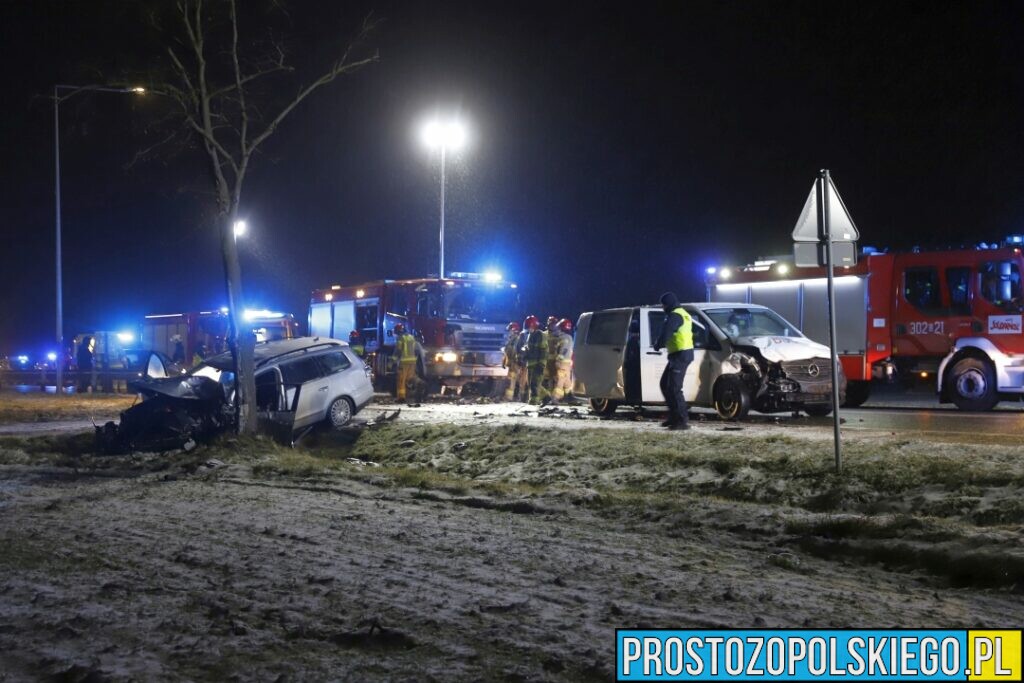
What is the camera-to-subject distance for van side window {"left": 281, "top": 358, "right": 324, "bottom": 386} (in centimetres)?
1656

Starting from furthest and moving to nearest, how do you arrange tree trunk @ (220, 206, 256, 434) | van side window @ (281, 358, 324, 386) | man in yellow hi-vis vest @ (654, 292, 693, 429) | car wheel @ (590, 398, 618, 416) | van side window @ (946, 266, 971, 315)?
1. van side window @ (946, 266, 971, 315)
2. car wheel @ (590, 398, 618, 416)
3. van side window @ (281, 358, 324, 386)
4. tree trunk @ (220, 206, 256, 434)
5. man in yellow hi-vis vest @ (654, 292, 693, 429)

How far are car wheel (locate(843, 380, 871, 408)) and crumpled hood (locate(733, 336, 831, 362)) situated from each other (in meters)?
5.58

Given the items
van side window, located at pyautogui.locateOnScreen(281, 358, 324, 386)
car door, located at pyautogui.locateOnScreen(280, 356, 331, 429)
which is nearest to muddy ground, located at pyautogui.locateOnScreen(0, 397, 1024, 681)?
car door, located at pyautogui.locateOnScreen(280, 356, 331, 429)

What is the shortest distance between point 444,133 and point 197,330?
14.8 m

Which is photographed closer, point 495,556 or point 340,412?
point 495,556

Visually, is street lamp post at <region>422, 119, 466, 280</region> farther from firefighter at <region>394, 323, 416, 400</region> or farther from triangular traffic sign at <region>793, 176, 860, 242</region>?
triangular traffic sign at <region>793, 176, 860, 242</region>

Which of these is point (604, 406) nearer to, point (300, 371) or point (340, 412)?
point (340, 412)

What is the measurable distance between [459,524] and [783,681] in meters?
4.22

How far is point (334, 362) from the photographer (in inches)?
680

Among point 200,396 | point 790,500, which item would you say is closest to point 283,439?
point 200,396

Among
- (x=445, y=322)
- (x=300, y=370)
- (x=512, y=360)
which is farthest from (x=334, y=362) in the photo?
(x=445, y=322)

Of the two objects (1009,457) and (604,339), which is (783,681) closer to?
(1009,457)

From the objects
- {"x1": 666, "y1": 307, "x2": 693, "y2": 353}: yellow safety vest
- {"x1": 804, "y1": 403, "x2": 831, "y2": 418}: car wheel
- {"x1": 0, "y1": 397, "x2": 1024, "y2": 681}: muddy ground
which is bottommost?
{"x1": 0, "y1": 397, "x2": 1024, "y2": 681}: muddy ground

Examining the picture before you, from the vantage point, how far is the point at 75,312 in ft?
256
